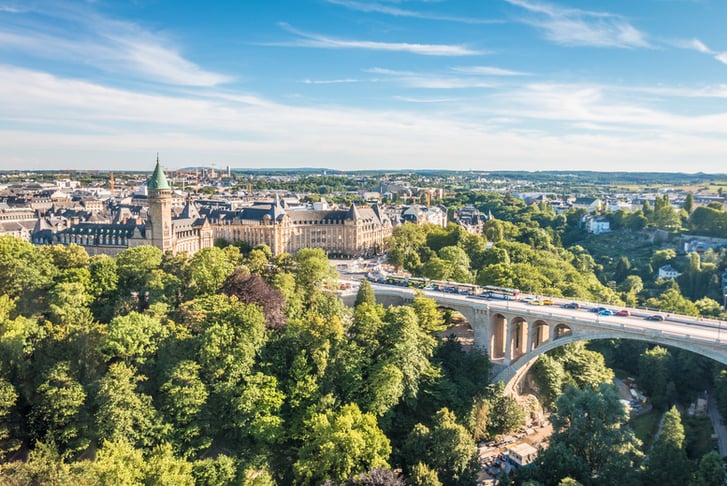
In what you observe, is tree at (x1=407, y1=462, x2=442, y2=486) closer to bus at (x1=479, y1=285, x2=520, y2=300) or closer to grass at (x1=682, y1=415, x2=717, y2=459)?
grass at (x1=682, y1=415, x2=717, y2=459)

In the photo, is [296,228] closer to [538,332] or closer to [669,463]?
[538,332]

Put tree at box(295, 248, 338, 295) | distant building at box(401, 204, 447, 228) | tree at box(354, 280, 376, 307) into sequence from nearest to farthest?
tree at box(354, 280, 376, 307)
tree at box(295, 248, 338, 295)
distant building at box(401, 204, 447, 228)

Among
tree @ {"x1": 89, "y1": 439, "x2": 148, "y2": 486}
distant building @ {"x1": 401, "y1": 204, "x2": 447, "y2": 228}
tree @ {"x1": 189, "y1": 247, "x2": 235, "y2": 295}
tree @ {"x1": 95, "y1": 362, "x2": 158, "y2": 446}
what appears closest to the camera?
tree @ {"x1": 89, "y1": 439, "x2": 148, "y2": 486}

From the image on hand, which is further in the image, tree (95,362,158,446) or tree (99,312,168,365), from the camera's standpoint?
tree (99,312,168,365)

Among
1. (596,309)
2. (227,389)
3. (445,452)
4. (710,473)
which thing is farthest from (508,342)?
(227,389)

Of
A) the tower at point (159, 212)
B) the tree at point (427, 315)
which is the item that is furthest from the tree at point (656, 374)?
the tower at point (159, 212)

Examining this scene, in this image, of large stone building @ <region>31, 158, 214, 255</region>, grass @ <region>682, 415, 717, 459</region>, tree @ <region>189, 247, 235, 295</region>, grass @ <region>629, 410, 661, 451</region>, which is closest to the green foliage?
grass @ <region>629, 410, 661, 451</region>
